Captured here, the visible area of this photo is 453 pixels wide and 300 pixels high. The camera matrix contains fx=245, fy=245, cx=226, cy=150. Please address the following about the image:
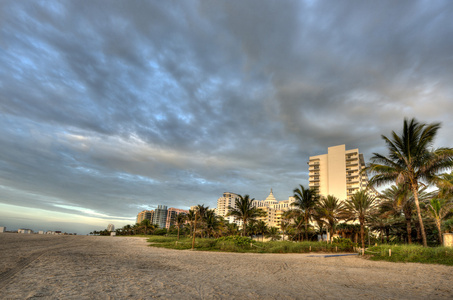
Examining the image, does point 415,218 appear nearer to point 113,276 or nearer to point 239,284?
point 239,284

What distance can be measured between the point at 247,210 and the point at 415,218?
23443 millimetres

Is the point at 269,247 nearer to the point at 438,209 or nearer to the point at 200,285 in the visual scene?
the point at 438,209

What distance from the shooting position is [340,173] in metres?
82.9

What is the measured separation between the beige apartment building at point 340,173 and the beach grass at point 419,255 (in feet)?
215

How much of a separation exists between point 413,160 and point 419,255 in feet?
24.0

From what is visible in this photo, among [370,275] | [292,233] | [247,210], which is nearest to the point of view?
[370,275]

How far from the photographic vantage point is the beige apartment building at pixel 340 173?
81356 millimetres

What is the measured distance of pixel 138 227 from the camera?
9038cm

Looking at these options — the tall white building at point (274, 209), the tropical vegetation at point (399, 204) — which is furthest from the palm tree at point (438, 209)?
the tall white building at point (274, 209)

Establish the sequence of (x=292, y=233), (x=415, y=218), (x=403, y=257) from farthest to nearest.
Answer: (x=292, y=233) → (x=415, y=218) → (x=403, y=257)

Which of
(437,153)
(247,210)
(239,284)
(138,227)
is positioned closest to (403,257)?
(437,153)

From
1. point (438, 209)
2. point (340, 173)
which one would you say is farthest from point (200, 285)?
point (340, 173)

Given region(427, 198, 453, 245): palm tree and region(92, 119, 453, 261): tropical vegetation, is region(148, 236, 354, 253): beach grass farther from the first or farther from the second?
region(427, 198, 453, 245): palm tree

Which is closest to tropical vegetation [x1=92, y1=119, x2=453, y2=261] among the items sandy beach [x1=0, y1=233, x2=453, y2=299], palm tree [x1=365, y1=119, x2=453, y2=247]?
palm tree [x1=365, y1=119, x2=453, y2=247]
